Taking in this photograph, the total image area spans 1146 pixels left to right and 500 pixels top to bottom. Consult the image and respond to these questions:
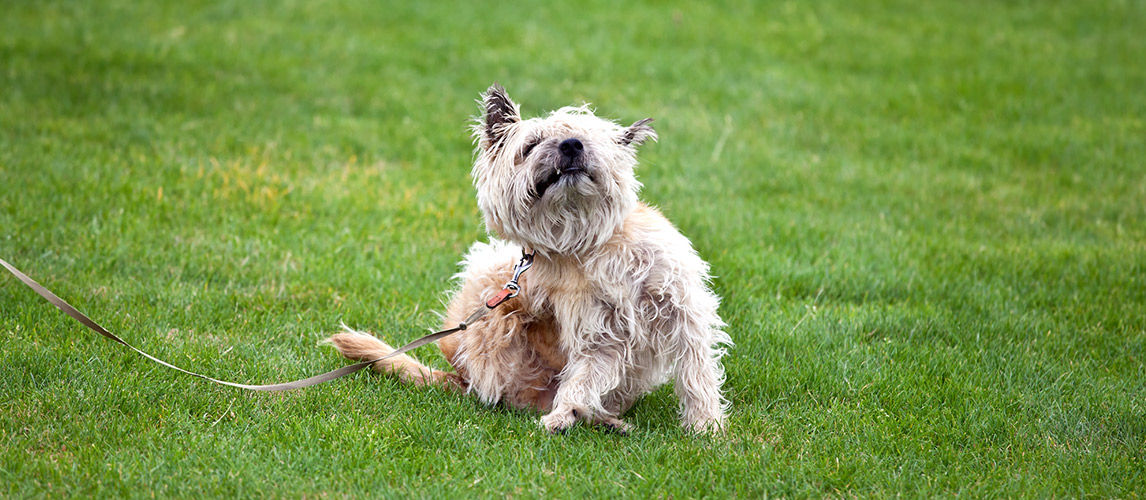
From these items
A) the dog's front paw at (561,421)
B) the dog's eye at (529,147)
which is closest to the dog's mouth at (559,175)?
the dog's eye at (529,147)

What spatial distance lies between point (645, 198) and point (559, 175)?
155 inches

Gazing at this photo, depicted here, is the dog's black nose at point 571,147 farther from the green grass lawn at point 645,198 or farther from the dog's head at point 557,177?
the green grass lawn at point 645,198

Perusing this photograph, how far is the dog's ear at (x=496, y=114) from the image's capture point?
14.7 feet

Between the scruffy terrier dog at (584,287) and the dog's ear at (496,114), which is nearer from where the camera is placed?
the scruffy terrier dog at (584,287)

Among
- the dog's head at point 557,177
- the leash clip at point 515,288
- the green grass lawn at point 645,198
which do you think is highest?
the dog's head at point 557,177

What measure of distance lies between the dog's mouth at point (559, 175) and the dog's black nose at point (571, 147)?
6 centimetres

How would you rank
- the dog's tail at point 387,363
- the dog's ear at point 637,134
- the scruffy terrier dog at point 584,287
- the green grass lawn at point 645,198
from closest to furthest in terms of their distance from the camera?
the green grass lawn at point 645,198, the scruffy terrier dog at point 584,287, the dog's ear at point 637,134, the dog's tail at point 387,363

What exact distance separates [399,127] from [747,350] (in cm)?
502

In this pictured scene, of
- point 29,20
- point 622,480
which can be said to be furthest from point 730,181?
point 29,20

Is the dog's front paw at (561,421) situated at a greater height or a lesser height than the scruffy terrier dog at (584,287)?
lesser

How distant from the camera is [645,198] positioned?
26.7 feet

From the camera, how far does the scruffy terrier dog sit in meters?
4.31

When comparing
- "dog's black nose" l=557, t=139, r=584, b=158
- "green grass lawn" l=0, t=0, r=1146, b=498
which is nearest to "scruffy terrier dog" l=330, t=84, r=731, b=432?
"dog's black nose" l=557, t=139, r=584, b=158

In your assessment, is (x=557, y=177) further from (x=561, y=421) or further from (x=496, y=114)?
(x=561, y=421)
